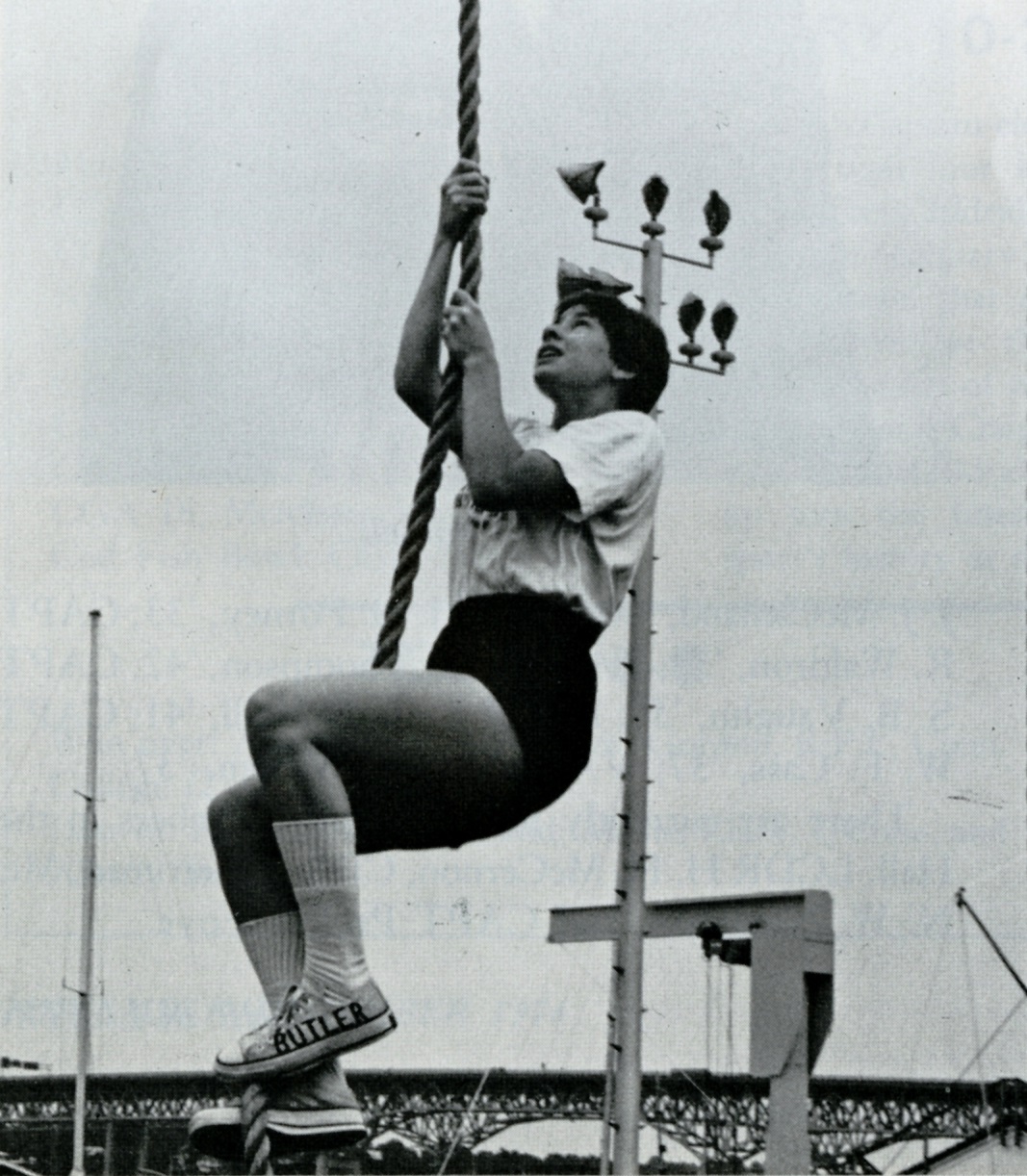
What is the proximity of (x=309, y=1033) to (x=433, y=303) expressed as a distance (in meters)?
1.19

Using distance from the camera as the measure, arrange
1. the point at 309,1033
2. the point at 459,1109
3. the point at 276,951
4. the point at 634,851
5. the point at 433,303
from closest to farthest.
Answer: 1. the point at 309,1033
2. the point at 276,951
3. the point at 433,303
4. the point at 634,851
5. the point at 459,1109

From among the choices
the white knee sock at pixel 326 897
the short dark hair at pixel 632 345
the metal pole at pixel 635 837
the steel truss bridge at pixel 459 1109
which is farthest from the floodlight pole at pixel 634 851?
the steel truss bridge at pixel 459 1109

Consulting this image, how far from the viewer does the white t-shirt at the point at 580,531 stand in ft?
11.2

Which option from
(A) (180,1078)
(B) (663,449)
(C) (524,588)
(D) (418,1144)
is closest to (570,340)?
(B) (663,449)

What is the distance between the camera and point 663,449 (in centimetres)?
356

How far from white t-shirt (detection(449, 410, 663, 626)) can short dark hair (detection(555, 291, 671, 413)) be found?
0.15 meters

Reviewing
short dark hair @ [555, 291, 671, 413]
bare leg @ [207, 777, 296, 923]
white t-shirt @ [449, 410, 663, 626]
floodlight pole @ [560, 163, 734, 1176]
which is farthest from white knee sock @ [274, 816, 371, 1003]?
floodlight pole @ [560, 163, 734, 1176]

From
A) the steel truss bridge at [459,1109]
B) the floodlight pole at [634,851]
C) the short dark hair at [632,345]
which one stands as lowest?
the steel truss bridge at [459,1109]

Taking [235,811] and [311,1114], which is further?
[235,811]

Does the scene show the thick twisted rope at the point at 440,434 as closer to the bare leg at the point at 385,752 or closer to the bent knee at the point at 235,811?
the bare leg at the point at 385,752

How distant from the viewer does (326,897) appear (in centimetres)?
327

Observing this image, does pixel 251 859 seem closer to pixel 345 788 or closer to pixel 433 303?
pixel 345 788

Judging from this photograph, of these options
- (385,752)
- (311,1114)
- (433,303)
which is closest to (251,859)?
(385,752)

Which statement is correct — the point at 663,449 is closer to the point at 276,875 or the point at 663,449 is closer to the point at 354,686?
the point at 354,686
